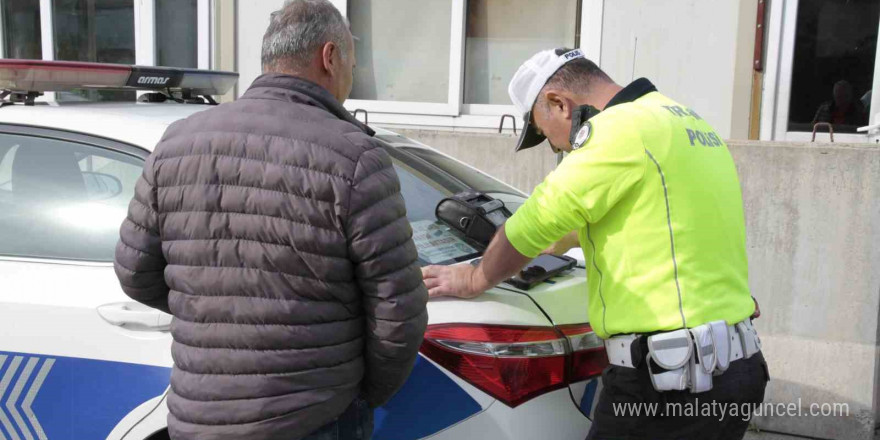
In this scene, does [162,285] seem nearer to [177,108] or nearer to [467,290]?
[467,290]

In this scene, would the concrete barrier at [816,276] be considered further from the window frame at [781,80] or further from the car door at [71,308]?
the car door at [71,308]

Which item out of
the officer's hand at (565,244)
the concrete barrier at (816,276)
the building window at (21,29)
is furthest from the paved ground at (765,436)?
the building window at (21,29)

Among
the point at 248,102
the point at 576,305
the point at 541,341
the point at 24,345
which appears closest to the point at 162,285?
the point at 248,102

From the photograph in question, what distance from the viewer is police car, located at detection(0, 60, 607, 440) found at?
2.12 m

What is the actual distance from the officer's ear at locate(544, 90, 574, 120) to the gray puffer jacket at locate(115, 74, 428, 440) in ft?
2.10

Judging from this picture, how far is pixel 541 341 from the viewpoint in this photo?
7.25ft

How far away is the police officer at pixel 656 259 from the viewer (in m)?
1.99

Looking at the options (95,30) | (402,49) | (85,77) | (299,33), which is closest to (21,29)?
(95,30)

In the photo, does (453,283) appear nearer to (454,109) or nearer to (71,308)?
(71,308)

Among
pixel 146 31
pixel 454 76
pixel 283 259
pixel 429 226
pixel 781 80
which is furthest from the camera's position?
pixel 146 31

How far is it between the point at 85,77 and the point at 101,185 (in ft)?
1.34

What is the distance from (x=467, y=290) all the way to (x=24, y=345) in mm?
1267

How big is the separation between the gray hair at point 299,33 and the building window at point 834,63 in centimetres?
476

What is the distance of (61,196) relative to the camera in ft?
8.52
